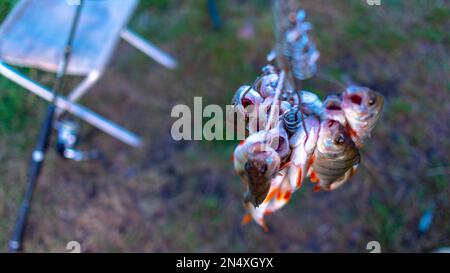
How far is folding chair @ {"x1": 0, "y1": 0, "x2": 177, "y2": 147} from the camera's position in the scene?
1403 mm

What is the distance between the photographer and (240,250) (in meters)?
1.55

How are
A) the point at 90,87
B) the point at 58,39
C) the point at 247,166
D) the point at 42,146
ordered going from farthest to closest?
the point at 90,87
the point at 58,39
the point at 42,146
the point at 247,166

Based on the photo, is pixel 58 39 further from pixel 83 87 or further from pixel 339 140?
pixel 339 140

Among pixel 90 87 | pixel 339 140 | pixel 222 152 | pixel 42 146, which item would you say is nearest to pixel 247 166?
pixel 339 140

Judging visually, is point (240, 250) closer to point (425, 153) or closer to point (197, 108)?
point (197, 108)

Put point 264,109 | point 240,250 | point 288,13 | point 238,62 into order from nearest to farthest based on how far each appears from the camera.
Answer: point 264,109
point 288,13
point 240,250
point 238,62

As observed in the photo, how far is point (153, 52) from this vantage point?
6.49 ft

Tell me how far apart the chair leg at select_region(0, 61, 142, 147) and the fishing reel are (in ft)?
0.21

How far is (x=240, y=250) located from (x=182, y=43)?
1.08 meters

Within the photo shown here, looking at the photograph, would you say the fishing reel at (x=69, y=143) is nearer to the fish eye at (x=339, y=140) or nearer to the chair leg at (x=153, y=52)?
the chair leg at (x=153, y=52)

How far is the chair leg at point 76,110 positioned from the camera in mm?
1336

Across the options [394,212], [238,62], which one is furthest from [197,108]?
[394,212]

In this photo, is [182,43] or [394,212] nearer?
[394,212]

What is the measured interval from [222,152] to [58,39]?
0.79m
